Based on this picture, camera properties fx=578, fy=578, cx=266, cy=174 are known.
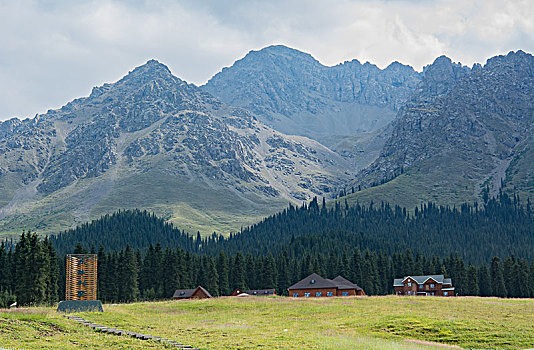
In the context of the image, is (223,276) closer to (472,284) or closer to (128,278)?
(128,278)

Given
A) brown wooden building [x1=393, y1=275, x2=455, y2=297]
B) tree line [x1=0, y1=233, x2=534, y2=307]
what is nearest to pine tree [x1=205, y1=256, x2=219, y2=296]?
tree line [x1=0, y1=233, x2=534, y2=307]

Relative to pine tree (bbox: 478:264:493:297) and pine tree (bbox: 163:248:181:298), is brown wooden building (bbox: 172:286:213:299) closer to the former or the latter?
pine tree (bbox: 163:248:181:298)

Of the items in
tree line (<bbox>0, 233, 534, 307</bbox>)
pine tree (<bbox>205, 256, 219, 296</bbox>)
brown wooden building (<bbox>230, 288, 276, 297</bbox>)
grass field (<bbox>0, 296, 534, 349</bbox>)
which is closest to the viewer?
grass field (<bbox>0, 296, 534, 349</bbox>)

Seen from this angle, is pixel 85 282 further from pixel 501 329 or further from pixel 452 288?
pixel 452 288

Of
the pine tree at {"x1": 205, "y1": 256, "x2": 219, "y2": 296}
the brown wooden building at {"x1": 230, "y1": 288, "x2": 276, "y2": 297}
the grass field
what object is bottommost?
the grass field

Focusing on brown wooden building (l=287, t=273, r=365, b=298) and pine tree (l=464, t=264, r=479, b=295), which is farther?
pine tree (l=464, t=264, r=479, b=295)

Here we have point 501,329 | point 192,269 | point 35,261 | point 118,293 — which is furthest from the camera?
point 192,269

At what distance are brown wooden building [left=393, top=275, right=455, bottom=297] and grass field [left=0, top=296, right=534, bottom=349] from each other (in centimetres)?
7159

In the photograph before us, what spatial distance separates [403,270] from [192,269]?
60.6m

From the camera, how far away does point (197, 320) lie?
65.8 meters

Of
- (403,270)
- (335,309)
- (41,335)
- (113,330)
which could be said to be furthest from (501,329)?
(403,270)

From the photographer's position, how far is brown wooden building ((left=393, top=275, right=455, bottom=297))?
497ft

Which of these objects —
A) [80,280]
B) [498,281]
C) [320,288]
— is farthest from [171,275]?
[498,281]

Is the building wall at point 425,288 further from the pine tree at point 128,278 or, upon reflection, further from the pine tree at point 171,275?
the pine tree at point 128,278
